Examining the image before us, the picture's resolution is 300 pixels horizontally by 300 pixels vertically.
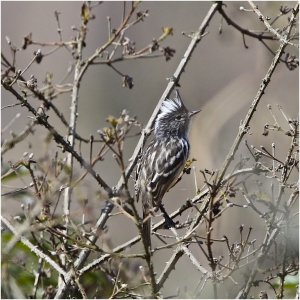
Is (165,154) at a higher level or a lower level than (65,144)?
higher

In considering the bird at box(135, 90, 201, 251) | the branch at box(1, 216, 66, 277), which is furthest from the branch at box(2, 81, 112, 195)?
the bird at box(135, 90, 201, 251)

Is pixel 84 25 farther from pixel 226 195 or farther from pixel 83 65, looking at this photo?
pixel 226 195

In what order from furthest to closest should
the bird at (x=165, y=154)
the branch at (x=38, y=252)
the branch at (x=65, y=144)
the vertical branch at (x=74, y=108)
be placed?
the bird at (x=165, y=154) < the vertical branch at (x=74, y=108) < the branch at (x=38, y=252) < the branch at (x=65, y=144)

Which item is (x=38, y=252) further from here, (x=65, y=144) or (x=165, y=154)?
(x=165, y=154)

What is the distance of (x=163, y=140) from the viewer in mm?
5566

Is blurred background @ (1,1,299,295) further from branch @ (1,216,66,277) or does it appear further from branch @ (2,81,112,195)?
branch @ (2,81,112,195)

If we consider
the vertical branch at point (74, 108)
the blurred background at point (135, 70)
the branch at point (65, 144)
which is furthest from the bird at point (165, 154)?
the blurred background at point (135, 70)

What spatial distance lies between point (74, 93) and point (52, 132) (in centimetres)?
123

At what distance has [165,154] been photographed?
511 cm

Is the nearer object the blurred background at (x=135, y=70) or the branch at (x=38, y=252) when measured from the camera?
the branch at (x=38, y=252)

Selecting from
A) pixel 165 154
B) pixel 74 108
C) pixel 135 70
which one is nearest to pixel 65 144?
pixel 74 108

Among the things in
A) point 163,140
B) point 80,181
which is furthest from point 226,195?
point 163,140

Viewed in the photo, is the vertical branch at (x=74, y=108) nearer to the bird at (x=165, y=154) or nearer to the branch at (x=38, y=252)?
the branch at (x=38, y=252)

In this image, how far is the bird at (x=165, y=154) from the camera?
4.66m
